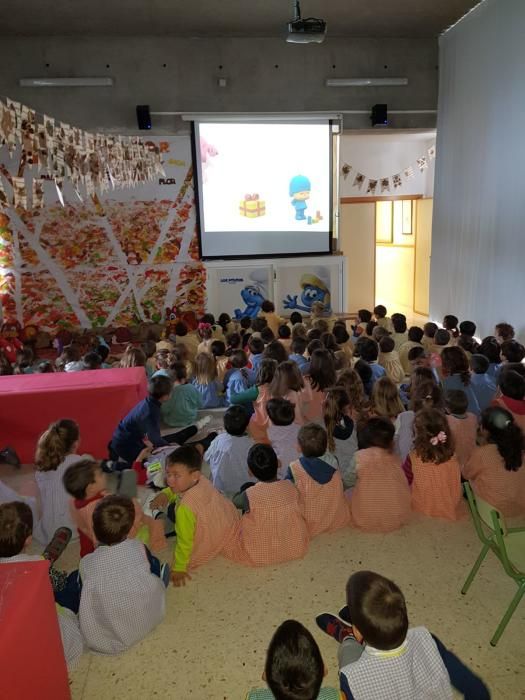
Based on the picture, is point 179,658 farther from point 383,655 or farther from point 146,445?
point 146,445

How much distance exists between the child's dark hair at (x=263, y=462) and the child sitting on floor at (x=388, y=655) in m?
1.10

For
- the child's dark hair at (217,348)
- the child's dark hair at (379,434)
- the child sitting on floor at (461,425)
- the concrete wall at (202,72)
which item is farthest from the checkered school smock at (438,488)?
the concrete wall at (202,72)

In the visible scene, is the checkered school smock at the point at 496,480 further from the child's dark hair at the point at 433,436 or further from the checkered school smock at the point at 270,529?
the checkered school smock at the point at 270,529

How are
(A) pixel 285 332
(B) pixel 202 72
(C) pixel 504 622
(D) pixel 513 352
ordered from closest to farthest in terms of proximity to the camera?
(C) pixel 504 622 → (D) pixel 513 352 → (A) pixel 285 332 → (B) pixel 202 72

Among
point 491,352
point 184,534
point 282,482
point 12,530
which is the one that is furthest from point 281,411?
point 491,352

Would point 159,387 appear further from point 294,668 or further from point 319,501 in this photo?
point 294,668

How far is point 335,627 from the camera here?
2107 mm

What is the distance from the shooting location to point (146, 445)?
3.68m

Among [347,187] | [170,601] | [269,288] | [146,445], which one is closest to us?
[170,601]

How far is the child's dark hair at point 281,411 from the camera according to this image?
3.36 metres

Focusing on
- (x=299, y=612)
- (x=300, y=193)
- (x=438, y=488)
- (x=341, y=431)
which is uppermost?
(x=300, y=193)

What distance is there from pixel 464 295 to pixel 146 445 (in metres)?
5.65

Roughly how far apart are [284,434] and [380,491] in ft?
2.62

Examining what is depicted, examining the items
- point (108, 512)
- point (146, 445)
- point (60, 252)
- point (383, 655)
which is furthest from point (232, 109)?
point (383, 655)
